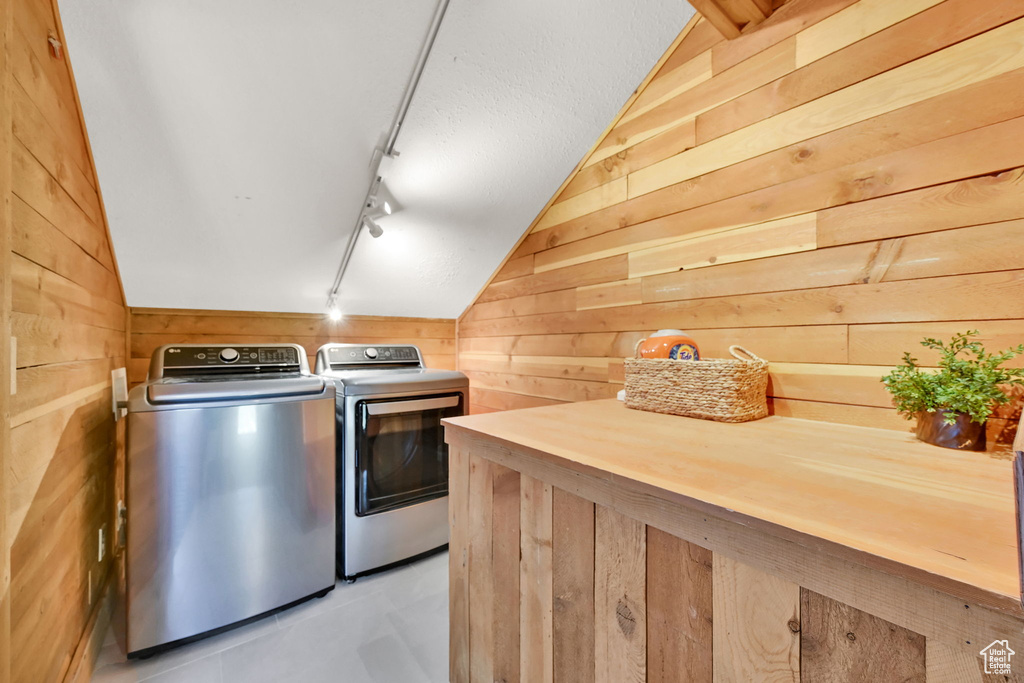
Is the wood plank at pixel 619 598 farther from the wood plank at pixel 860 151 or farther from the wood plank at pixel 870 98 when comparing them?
the wood plank at pixel 870 98

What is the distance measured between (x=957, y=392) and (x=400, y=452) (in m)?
1.91

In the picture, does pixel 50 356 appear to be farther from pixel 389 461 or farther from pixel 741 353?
pixel 741 353

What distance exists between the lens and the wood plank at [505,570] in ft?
3.31

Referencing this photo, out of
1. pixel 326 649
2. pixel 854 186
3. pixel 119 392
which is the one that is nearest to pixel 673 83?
pixel 854 186

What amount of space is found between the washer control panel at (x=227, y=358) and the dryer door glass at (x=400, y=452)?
1.74 ft

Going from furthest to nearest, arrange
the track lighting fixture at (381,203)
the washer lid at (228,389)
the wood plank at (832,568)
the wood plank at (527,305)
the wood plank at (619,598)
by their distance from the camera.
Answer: the wood plank at (527,305), the track lighting fixture at (381,203), the washer lid at (228,389), the wood plank at (619,598), the wood plank at (832,568)

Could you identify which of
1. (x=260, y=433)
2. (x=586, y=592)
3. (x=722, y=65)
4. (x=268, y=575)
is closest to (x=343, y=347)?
(x=260, y=433)

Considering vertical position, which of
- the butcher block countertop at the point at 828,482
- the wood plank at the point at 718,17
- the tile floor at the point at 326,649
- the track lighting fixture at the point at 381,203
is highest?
the wood plank at the point at 718,17

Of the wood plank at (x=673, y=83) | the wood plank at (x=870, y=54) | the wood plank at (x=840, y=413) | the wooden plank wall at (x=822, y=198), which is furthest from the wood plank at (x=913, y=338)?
the wood plank at (x=673, y=83)

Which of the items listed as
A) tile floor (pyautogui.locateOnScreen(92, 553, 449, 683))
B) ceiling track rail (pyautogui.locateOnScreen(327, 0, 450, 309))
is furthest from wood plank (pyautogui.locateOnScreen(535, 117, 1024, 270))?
tile floor (pyautogui.locateOnScreen(92, 553, 449, 683))

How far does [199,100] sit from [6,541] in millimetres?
1293

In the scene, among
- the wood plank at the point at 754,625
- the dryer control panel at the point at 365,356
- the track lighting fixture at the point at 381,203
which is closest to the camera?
the wood plank at the point at 754,625

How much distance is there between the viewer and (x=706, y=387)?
118 cm

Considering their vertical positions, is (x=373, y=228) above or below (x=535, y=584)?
above
